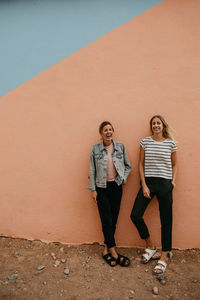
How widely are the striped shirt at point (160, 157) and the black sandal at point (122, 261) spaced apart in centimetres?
115

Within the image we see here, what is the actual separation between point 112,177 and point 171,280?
1.43m

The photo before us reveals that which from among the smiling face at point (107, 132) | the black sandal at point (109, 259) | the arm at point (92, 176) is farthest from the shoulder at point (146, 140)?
the black sandal at point (109, 259)

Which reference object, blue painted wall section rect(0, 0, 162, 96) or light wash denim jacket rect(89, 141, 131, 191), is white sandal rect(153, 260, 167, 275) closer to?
light wash denim jacket rect(89, 141, 131, 191)

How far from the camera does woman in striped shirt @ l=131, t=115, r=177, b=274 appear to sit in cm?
294

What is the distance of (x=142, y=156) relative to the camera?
3.06 meters

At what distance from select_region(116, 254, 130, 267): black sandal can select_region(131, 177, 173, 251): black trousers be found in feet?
1.43

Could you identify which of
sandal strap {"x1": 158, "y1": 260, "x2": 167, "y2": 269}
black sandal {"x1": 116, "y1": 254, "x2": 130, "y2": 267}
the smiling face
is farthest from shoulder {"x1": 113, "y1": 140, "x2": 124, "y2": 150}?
sandal strap {"x1": 158, "y1": 260, "x2": 167, "y2": 269}

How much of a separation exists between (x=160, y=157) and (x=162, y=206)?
0.64m

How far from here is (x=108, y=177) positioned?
302 cm

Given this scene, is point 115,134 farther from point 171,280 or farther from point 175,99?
point 171,280

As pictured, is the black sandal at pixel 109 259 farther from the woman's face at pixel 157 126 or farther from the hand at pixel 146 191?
the woman's face at pixel 157 126

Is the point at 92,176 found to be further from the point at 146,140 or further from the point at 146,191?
the point at 146,140

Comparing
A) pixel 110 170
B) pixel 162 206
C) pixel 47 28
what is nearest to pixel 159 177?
pixel 162 206

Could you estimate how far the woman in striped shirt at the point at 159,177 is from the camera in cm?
294
